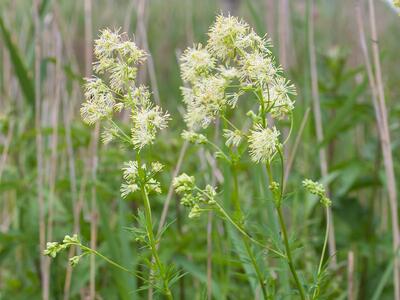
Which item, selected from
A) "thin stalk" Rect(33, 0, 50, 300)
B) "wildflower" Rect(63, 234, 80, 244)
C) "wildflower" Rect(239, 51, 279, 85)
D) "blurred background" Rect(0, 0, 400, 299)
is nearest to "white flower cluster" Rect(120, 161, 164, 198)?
"wildflower" Rect(63, 234, 80, 244)

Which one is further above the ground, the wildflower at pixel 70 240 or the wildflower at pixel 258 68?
the wildflower at pixel 258 68

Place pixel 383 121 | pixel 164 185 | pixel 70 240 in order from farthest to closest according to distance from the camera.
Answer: pixel 164 185
pixel 383 121
pixel 70 240

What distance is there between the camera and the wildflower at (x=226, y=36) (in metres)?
1.41

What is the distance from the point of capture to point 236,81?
148 centimetres

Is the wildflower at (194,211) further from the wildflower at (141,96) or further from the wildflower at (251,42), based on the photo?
the wildflower at (251,42)

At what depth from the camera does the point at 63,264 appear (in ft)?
11.3

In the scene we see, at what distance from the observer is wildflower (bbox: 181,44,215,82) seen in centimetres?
145

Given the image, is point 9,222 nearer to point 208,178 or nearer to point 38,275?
point 38,275

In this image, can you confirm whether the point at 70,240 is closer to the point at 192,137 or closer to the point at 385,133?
the point at 192,137

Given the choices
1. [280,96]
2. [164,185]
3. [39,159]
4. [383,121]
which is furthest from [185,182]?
[39,159]

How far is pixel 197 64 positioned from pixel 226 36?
3.5 inches

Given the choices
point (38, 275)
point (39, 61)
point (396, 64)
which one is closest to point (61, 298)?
point (38, 275)

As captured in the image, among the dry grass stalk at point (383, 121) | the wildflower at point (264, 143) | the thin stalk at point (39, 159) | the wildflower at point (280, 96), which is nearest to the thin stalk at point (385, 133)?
the dry grass stalk at point (383, 121)

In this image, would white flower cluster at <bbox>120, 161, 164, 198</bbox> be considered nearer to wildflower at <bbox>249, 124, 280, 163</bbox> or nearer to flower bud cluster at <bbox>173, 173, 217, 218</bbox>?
flower bud cluster at <bbox>173, 173, 217, 218</bbox>
